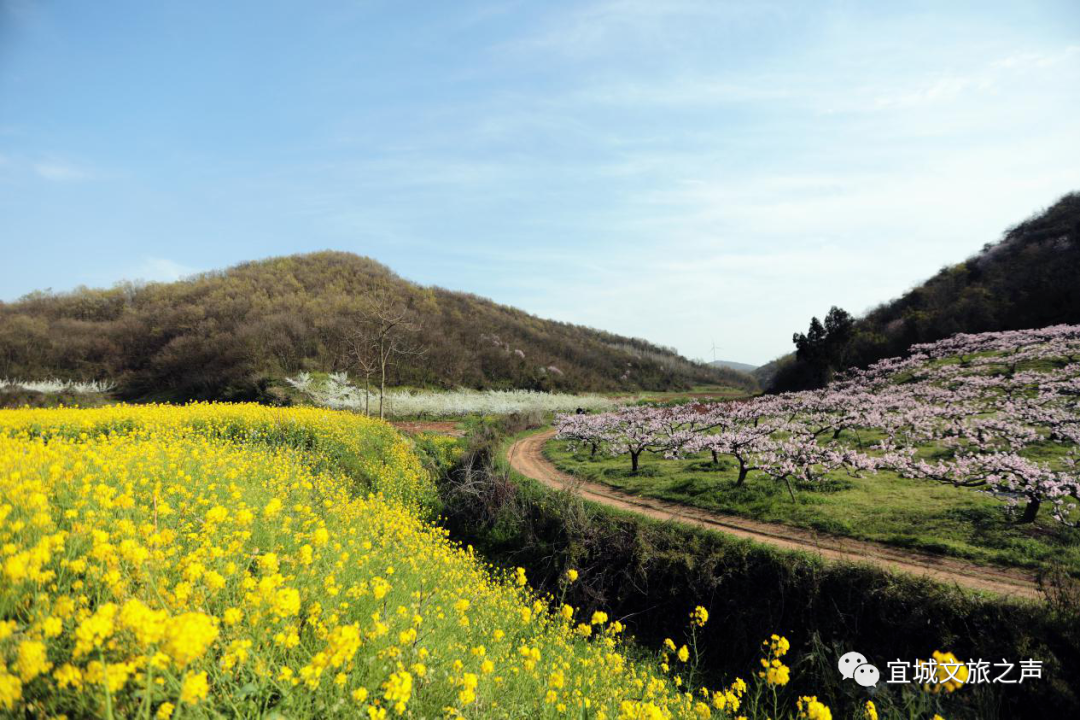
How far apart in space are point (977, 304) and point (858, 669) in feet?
130

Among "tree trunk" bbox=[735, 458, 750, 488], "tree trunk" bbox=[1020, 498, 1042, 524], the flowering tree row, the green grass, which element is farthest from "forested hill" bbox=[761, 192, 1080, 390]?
"tree trunk" bbox=[1020, 498, 1042, 524]

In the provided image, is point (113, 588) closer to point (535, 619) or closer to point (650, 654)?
point (535, 619)

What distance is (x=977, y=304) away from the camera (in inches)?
1359

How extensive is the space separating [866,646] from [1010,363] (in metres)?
24.0

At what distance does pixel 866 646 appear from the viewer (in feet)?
28.2

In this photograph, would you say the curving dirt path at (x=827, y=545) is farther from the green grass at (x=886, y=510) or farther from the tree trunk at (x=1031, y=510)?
the tree trunk at (x=1031, y=510)

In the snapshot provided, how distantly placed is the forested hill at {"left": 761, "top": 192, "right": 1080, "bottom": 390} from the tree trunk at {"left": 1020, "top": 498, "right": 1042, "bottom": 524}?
91.3 ft

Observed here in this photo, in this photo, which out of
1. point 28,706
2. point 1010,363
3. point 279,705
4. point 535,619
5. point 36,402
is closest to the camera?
point 28,706

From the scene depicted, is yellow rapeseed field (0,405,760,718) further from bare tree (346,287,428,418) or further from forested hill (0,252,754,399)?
forested hill (0,252,754,399)

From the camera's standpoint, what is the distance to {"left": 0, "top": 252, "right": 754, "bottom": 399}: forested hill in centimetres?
4084

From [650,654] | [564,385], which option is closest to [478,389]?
[564,385]

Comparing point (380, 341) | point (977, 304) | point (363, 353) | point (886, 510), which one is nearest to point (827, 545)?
point (886, 510)

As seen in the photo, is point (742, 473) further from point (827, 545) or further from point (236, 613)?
point (236, 613)

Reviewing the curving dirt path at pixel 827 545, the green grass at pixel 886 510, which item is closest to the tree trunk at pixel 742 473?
the green grass at pixel 886 510
